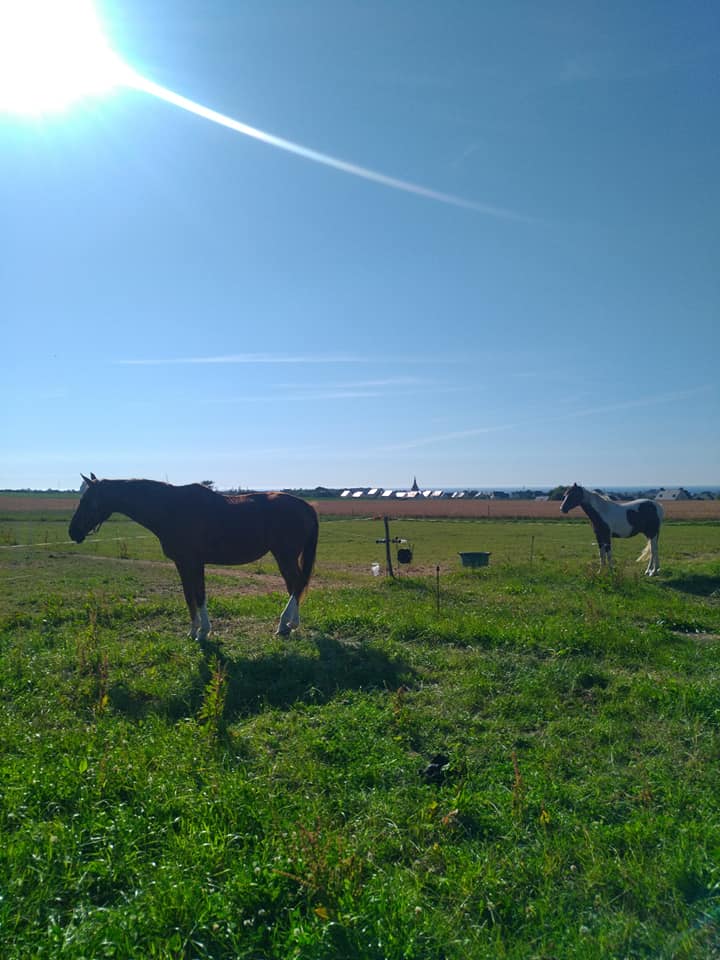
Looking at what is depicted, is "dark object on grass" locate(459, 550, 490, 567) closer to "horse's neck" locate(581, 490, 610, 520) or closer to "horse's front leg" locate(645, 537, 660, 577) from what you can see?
"horse's neck" locate(581, 490, 610, 520)

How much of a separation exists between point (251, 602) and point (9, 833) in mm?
6831

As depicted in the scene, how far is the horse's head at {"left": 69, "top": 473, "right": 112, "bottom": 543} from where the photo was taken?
8.88 metres

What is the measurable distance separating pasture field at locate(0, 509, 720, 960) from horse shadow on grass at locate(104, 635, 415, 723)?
0.03 meters

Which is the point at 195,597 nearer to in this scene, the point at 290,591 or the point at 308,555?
the point at 290,591

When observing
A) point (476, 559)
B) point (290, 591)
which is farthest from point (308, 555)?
point (476, 559)

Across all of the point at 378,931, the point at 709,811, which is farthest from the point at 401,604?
the point at 378,931

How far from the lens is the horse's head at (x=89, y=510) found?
888cm

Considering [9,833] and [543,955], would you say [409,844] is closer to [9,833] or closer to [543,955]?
[543,955]

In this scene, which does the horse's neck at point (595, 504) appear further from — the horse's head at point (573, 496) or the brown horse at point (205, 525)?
the brown horse at point (205, 525)

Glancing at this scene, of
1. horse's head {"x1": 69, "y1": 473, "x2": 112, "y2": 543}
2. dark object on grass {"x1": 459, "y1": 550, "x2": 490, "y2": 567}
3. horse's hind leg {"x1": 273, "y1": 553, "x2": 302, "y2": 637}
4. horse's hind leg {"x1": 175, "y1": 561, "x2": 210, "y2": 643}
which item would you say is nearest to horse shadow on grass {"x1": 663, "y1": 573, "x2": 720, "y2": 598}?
dark object on grass {"x1": 459, "y1": 550, "x2": 490, "y2": 567}

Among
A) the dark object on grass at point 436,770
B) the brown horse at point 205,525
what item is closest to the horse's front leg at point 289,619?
the brown horse at point 205,525

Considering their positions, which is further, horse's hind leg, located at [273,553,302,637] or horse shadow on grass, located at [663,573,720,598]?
horse shadow on grass, located at [663,573,720,598]

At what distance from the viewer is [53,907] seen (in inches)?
119

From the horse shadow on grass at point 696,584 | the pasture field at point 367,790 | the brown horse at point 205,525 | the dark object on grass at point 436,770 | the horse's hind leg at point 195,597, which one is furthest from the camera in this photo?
the horse shadow on grass at point 696,584
